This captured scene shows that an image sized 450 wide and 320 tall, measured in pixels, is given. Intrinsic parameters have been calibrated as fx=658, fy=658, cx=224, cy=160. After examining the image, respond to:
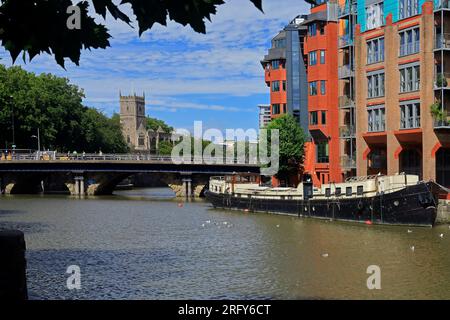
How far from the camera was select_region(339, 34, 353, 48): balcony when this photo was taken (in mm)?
64281

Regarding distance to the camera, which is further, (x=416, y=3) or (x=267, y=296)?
(x=416, y=3)

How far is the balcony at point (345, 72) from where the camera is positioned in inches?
2527

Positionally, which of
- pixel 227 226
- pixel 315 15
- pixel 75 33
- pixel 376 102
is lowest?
pixel 227 226

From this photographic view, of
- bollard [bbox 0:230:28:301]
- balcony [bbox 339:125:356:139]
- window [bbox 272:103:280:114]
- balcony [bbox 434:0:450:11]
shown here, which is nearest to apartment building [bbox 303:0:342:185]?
balcony [bbox 339:125:356:139]

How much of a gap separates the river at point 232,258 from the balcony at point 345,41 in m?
21.0

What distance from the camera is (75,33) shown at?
8.40m

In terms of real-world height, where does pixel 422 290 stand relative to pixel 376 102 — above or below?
below

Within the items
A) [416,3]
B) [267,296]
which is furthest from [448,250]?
[416,3]

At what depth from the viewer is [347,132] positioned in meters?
66.2

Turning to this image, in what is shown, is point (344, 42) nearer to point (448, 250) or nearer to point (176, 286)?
point (448, 250)

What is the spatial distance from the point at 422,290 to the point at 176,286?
876cm

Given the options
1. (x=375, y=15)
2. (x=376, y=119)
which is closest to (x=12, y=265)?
(x=376, y=119)

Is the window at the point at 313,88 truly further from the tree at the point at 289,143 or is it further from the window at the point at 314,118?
the tree at the point at 289,143

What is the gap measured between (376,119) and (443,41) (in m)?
10.4
